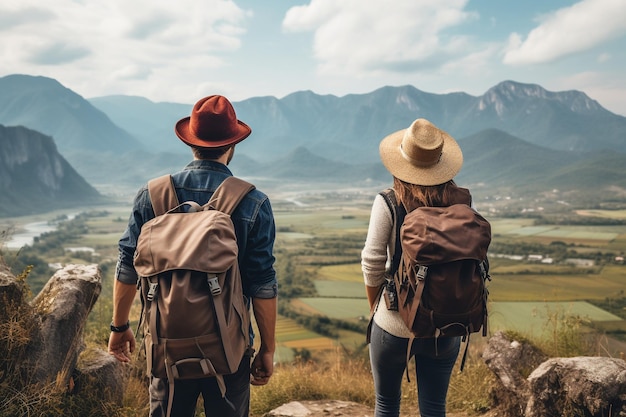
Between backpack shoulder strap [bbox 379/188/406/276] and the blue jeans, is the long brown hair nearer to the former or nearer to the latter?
backpack shoulder strap [bbox 379/188/406/276]

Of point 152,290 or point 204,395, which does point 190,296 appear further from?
point 204,395

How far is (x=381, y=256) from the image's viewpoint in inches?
87.4

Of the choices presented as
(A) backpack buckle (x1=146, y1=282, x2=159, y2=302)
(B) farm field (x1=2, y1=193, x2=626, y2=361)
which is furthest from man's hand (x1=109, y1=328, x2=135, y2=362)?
(B) farm field (x1=2, y1=193, x2=626, y2=361)

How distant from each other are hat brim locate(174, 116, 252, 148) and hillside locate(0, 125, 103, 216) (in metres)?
140

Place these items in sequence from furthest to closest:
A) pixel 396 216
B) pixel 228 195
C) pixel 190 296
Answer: pixel 396 216
pixel 228 195
pixel 190 296

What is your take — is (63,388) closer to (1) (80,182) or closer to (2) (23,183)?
(2) (23,183)

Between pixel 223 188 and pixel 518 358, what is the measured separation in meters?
3.09

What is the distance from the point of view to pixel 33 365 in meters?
2.82

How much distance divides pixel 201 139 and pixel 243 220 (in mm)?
424

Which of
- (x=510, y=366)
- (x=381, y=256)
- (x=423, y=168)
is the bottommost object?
(x=510, y=366)

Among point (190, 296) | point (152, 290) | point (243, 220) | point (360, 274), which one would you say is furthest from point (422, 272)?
point (360, 274)

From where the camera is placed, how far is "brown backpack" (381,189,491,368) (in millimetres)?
1979

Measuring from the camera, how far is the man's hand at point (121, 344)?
2256 mm

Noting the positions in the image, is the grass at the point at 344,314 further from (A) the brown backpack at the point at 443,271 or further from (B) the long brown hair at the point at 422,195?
(B) the long brown hair at the point at 422,195
